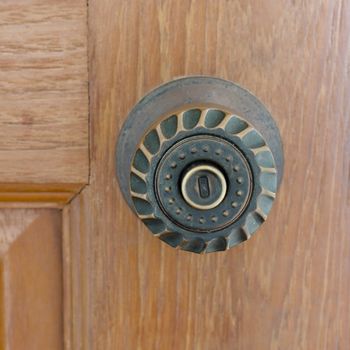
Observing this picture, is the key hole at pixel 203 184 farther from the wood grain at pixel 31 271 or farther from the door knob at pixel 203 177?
the wood grain at pixel 31 271

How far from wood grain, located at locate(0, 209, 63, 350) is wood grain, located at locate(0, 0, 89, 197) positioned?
3cm

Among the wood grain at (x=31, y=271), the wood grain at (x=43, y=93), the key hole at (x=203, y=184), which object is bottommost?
the wood grain at (x=31, y=271)

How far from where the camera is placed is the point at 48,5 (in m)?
0.31

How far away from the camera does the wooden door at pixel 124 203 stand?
1.02 feet

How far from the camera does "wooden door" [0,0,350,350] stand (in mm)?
312

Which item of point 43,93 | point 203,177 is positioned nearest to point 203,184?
point 203,177

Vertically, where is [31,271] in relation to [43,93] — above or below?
below

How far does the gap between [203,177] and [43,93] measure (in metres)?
0.11

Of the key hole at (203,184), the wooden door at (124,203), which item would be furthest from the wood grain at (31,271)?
the key hole at (203,184)

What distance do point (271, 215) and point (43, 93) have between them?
0.50ft

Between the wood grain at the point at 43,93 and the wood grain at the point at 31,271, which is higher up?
the wood grain at the point at 43,93

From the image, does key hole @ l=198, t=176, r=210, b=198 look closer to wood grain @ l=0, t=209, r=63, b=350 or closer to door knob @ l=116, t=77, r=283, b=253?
door knob @ l=116, t=77, r=283, b=253

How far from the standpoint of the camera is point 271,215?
1.09ft

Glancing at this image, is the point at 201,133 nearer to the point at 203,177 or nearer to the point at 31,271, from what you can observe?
the point at 203,177
